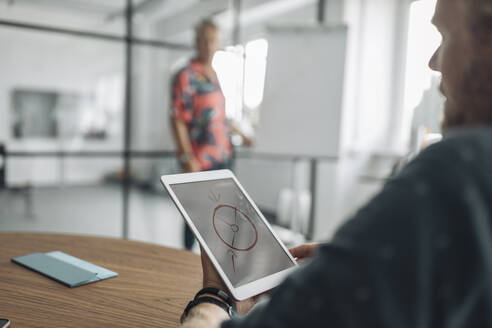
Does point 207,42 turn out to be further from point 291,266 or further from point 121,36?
point 291,266

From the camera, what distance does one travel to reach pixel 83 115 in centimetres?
316

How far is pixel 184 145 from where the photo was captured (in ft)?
8.91

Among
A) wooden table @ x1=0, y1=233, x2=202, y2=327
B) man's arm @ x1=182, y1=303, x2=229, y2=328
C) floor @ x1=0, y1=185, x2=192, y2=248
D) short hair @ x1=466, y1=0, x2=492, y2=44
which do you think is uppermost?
Result: short hair @ x1=466, y1=0, x2=492, y2=44

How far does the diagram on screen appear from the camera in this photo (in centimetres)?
81

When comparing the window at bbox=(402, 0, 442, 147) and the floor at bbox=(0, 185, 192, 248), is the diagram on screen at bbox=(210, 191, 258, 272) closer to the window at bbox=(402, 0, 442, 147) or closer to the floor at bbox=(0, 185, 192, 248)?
the floor at bbox=(0, 185, 192, 248)

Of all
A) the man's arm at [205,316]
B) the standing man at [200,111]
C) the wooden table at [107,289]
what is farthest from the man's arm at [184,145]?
the man's arm at [205,316]

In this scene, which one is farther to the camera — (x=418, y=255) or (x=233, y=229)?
(x=233, y=229)

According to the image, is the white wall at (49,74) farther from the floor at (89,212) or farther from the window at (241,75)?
the window at (241,75)

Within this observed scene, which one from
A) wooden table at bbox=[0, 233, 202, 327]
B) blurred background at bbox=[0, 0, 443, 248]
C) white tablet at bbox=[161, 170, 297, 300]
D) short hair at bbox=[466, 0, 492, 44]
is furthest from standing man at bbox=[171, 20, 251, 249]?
short hair at bbox=[466, 0, 492, 44]

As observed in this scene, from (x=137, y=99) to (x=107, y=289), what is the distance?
103 inches

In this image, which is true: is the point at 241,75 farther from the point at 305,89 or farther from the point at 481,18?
the point at 481,18

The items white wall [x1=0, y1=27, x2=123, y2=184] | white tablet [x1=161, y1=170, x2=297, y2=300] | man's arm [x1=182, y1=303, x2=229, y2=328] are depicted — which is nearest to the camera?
man's arm [x1=182, y1=303, x2=229, y2=328]

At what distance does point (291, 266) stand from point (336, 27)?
2.65 meters

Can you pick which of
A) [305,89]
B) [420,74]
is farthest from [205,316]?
[420,74]
